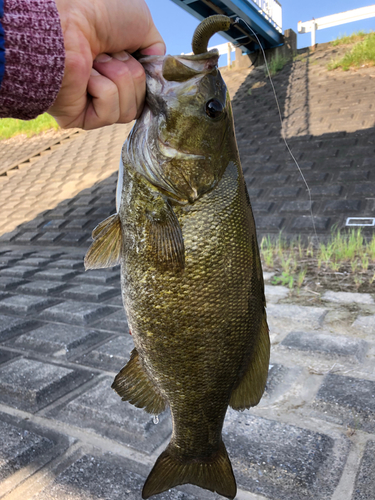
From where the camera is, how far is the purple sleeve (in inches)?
51.6

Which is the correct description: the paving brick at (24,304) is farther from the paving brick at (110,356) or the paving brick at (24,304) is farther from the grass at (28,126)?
the grass at (28,126)

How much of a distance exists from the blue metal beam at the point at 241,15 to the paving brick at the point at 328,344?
8.05 meters

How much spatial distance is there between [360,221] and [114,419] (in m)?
4.90

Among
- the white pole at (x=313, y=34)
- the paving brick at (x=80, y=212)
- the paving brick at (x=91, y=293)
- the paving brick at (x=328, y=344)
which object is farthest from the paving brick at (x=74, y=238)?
the white pole at (x=313, y=34)

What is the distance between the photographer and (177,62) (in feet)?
4.49

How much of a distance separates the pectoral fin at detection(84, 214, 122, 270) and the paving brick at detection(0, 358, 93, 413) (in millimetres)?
1722

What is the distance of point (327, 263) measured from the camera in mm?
5430

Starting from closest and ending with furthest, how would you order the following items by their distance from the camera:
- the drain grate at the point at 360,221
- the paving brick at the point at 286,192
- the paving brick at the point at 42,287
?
→ 1. the paving brick at the point at 42,287
2. the drain grate at the point at 360,221
3. the paving brick at the point at 286,192

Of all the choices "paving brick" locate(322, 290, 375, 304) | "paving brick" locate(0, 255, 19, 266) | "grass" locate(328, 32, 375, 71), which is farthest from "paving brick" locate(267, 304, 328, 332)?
"grass" locate(328, 32, 375, 71)

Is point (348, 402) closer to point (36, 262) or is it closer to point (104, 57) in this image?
point (104, 57)

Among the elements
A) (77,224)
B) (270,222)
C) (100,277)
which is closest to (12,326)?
(100,277)

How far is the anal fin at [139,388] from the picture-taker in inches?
67.9

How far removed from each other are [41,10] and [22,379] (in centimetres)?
258

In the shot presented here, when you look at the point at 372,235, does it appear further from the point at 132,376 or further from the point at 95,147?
the point at 95,147
